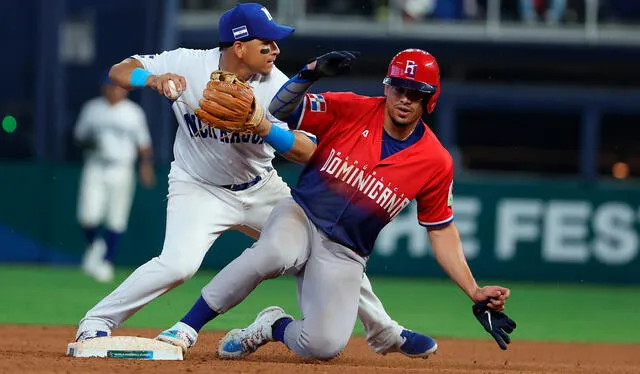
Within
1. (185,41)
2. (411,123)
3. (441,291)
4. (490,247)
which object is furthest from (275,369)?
(185,41)

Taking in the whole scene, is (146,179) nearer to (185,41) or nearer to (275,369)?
(185,41)

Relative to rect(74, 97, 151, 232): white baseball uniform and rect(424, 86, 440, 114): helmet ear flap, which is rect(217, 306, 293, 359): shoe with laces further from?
rect(74, 97, 151, 232): white baseball uniform

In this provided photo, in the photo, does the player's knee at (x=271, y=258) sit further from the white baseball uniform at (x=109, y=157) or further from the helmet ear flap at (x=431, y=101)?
the white baseball uniform at (x=109, y=157)

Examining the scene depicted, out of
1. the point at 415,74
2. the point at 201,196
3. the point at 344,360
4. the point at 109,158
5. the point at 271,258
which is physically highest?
the point at 415,74

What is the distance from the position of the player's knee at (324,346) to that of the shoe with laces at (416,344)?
0.63 metres

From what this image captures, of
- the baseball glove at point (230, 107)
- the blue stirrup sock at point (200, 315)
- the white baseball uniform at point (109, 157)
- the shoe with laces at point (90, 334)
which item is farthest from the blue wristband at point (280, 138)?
the white baseball uniform at point (109, 157)

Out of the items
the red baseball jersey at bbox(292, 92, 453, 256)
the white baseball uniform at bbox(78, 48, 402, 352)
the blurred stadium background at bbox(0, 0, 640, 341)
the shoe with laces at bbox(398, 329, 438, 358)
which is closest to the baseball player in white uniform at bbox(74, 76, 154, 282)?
the blurred stadium background at bbox(0, 0, 640, 341)

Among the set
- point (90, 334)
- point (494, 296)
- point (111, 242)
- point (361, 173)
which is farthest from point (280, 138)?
point (111, 242)

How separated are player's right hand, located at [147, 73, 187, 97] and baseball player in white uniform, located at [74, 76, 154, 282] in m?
7.61

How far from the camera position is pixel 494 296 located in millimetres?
6691

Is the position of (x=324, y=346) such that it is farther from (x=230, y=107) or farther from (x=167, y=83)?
(x=167, y=83)

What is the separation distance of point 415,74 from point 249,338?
1680mm

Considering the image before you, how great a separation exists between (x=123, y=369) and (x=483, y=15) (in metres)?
15.1

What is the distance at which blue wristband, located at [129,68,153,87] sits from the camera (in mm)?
6949
